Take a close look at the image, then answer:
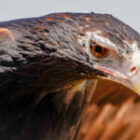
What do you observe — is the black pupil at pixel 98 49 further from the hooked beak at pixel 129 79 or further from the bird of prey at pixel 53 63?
the hooked beak at pixel 129 79

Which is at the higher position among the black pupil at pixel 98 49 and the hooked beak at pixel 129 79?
the black pupil at pixel 98 49

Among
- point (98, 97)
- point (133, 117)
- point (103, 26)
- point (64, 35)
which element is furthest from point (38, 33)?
point (133, 117)

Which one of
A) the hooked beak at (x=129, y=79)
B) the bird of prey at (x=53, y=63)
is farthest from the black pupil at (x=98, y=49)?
the hooked beak at (x=129, y=79)

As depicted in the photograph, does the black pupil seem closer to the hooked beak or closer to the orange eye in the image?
the orange eye

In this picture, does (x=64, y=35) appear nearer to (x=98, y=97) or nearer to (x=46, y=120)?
(x=46, y=120)

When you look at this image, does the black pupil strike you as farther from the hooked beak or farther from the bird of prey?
the hooked beak

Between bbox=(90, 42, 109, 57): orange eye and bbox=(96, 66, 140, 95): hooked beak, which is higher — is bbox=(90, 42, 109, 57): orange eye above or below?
above

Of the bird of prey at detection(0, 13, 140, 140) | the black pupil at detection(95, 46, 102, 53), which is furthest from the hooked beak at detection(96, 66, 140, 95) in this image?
the black pupil at detection(95, 46, 102, 53)

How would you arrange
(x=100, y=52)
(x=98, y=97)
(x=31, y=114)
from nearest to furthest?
(x=100, y=52), (x=31, y=114), (x=98, y=97)
